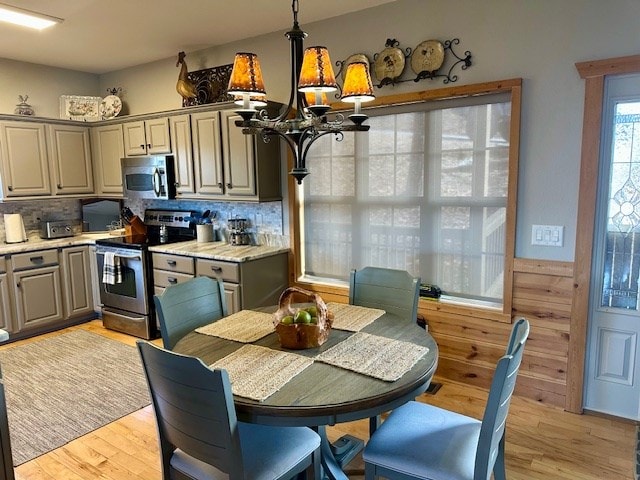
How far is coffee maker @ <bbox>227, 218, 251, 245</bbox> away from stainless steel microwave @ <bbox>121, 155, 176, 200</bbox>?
697 mm

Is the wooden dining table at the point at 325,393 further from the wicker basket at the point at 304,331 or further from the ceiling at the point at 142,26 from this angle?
the ceiling at the point at 142,26

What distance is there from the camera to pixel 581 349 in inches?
108

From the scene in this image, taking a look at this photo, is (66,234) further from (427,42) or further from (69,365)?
(427,42)

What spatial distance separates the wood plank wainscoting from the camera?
2.80 metres

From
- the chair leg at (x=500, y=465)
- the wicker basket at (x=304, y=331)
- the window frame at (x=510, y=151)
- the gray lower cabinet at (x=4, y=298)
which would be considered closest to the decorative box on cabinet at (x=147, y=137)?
the gray lower cabinet at (x=4, y=298)

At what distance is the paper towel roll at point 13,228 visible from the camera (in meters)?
4.43

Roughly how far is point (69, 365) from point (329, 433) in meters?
2.38

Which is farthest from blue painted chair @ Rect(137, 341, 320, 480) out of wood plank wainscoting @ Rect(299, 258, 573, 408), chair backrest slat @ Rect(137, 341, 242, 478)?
wood plank wainscoting @ Rect(299, 258, 573, 408)

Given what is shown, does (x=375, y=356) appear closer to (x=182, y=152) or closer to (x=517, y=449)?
(x=517, y=449)

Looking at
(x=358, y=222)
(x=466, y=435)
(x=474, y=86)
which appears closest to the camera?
(x=466, y=435)

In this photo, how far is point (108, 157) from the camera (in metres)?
4.91

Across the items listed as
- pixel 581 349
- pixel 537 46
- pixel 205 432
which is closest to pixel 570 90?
pixel 537 46

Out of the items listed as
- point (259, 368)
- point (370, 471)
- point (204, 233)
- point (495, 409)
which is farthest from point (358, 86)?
point (204, 233)

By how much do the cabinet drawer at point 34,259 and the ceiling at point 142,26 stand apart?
6.47ft
